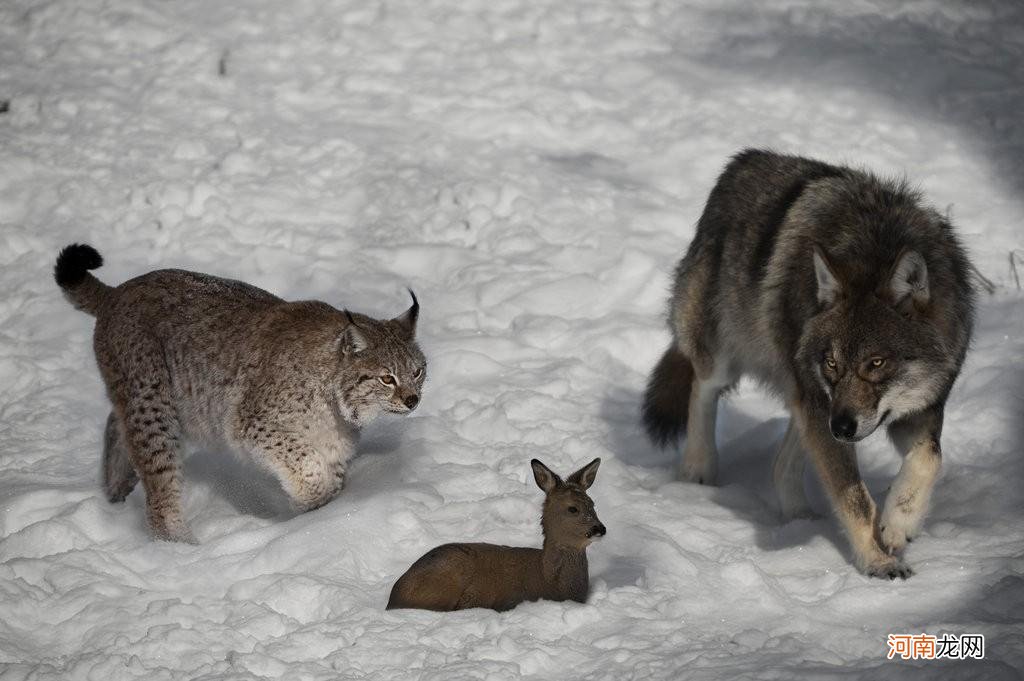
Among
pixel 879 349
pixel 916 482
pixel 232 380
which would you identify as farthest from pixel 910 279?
pixel 232 380

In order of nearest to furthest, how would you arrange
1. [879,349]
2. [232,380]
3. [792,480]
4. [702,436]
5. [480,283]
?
[879,349], [232,380], [792,480], [702,436], [480,283]

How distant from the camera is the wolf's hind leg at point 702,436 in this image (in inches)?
286

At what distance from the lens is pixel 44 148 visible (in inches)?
412

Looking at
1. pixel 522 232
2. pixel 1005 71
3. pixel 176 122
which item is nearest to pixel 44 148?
pixel 176 122

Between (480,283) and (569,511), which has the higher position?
(569,511)

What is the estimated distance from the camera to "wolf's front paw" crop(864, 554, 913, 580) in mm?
5785

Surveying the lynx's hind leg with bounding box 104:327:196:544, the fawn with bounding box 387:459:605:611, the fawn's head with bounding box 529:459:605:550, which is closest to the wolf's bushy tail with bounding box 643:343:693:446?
the fawn's head with bounding box 529:459:605:550

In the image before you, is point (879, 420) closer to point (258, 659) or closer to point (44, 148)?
point (258, 659)

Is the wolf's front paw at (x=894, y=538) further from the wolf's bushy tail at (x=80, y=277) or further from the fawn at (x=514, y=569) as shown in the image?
the wolf's bushy tail at (x=80, y=277)

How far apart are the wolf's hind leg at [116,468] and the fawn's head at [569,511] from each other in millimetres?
2574

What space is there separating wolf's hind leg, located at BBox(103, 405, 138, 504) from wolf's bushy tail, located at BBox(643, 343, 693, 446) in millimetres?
3112

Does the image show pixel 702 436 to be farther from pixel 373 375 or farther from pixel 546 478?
pixel 373 375

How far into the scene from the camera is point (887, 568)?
5.80 meters

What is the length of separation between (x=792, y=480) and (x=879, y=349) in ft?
4.27
